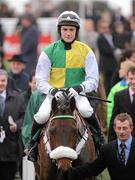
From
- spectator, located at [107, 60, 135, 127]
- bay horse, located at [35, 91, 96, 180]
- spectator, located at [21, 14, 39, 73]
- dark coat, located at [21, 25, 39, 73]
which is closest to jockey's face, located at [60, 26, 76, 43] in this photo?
bay horse, located at [35, 91, 96, 180]

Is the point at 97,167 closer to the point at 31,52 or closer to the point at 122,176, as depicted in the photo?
the point at 122,176

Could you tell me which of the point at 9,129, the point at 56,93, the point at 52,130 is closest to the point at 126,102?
the point at 9,129

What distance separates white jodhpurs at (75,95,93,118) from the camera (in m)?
11.9

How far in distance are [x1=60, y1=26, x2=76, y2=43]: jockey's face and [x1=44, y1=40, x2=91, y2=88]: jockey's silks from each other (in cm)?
12

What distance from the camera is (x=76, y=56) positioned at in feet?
40.6

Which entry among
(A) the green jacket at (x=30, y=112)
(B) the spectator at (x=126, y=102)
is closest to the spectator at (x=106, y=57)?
(B) the spectator at (x=126, y=102)

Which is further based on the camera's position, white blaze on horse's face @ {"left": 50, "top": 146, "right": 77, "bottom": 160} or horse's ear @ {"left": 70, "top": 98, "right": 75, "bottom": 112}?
horse's ear @ {"left": 70, "top": 98, "right": 75, "bottom": 112}

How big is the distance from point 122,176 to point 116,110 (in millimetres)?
2127

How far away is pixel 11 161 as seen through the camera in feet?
47.0

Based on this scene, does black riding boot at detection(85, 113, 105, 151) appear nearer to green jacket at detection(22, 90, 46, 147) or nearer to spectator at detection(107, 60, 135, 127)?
green jacket at detection(22, 90, 46, 147)

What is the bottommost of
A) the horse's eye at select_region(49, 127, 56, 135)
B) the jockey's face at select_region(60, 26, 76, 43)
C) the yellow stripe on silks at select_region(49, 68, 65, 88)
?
the horse's eye at select_region(49, 127, 56, 135)

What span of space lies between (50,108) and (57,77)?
0.62 metres

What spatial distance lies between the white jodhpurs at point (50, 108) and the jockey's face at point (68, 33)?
85cm

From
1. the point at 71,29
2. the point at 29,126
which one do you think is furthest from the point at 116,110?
the point at 71,29
